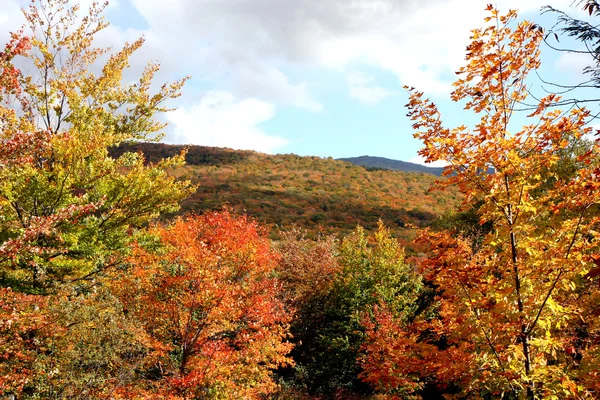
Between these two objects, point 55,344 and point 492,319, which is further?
point 55,344

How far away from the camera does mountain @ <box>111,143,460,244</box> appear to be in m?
45.1

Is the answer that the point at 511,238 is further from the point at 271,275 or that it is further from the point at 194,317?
the point at 271,275

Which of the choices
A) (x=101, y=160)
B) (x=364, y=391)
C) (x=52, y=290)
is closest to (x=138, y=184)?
(x=101, y=160)

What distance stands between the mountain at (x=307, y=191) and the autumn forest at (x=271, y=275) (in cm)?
2113

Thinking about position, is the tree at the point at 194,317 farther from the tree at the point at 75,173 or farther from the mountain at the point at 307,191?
the mountain at the point at 307,191

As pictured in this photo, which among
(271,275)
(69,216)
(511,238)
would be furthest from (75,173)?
(271,275)

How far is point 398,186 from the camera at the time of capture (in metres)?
63.4

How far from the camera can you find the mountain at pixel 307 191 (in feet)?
148

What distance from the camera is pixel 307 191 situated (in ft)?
187

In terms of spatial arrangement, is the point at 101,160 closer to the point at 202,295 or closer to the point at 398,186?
the point at 202,295

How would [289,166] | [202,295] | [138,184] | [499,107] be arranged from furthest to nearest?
[289,166], [202,295], [138,184], [499,107]

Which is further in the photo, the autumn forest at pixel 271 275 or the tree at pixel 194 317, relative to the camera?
the tree at pixel 194 317

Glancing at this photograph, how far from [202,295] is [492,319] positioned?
8.43 m

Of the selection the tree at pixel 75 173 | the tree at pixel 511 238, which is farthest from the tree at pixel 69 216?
the tree at pixel 511 238
